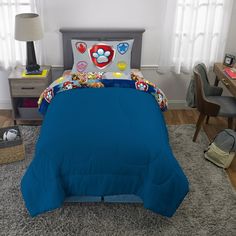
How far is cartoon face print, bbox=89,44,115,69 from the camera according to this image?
3766mm

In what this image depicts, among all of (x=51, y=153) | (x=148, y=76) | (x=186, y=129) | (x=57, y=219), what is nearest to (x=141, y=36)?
(x=148, y=76)

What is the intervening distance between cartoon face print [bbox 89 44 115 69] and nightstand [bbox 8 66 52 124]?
0.58 metres

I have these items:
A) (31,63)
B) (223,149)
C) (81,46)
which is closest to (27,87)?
(31,63)

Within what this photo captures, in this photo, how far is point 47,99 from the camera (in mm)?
3521

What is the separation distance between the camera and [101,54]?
3.77 m

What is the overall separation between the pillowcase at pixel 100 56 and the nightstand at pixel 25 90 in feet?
1.33

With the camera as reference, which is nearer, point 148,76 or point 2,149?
point 2,149

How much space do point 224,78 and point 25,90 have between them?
2253 millimetres

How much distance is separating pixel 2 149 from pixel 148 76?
2032 millimetres

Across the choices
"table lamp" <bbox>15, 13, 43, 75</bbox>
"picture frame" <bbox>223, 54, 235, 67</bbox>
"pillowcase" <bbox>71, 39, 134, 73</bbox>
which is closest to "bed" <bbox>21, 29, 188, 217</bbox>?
"pillowcase" <bbox>71, 39, 134, 73</bbox>

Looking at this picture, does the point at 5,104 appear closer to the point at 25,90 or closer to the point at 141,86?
the point at 25,90

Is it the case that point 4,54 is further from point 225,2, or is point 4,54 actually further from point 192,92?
point 225,2

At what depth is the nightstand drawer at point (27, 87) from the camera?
378 cm

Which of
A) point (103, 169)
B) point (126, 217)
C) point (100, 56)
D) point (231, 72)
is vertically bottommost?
point (126, 217)
